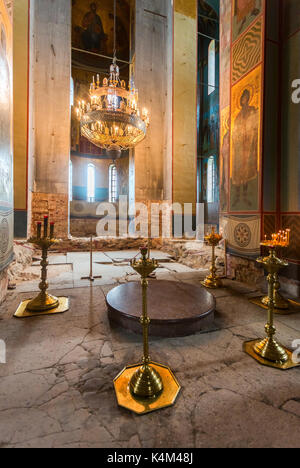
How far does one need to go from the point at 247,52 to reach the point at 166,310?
5036 millimetres

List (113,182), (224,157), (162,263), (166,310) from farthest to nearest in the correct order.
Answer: (113,182) < (162,263) < (224,157) < (166,310)

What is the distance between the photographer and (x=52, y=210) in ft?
28.5

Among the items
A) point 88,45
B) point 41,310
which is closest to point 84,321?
point 41,310

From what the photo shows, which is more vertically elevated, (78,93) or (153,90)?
(78,93)

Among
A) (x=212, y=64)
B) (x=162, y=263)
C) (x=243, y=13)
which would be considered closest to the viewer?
(x=243, y=13)

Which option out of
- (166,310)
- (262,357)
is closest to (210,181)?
(166,310)

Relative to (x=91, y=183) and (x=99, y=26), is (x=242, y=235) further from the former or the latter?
(x=99, y=26)

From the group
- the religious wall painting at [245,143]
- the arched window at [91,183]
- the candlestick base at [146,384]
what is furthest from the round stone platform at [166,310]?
the arched window at [91,183]

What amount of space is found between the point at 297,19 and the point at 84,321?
5.84m

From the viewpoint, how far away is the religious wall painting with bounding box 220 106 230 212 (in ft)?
16.3

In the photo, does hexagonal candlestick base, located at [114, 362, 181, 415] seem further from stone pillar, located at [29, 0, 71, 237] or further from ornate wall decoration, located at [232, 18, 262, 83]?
stone pillar, located at [29, 0, 71, 237]

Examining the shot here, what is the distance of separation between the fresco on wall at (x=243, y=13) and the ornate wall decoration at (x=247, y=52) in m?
0.18

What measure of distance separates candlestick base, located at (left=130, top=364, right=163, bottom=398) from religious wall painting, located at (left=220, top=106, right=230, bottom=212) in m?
4.08

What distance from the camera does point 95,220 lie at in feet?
52.7
